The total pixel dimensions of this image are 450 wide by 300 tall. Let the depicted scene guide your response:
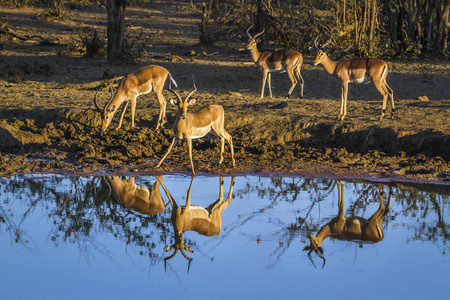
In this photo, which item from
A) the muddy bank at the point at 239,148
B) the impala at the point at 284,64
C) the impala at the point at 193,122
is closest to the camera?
the impala at the point at 193,122

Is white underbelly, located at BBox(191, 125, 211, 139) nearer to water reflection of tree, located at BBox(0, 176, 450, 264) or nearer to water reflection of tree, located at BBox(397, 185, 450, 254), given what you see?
water reflection of tree, located at BBox(0, 176, 450, 264)

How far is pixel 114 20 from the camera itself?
16781 mm

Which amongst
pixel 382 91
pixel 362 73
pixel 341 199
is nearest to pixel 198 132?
pixel 341 199

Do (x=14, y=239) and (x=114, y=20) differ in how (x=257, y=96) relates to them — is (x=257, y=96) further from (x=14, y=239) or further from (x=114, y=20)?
(x=14, y=239)

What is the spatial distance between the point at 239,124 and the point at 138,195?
3.78m

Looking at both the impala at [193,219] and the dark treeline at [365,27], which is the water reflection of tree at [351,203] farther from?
the dark treeline at [365,27]

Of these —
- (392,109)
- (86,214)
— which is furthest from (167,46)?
(86,214)

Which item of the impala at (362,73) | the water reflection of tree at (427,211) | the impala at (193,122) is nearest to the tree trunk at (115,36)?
the impala at (362,73)

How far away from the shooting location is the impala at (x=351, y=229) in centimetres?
729

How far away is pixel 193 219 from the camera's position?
26.4 feet

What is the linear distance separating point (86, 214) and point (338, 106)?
6.68 metres

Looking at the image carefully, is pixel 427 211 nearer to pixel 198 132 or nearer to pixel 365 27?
pixel 198 132

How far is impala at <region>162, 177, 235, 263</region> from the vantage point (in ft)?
23.4

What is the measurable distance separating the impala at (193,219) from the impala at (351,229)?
1.21 meters
